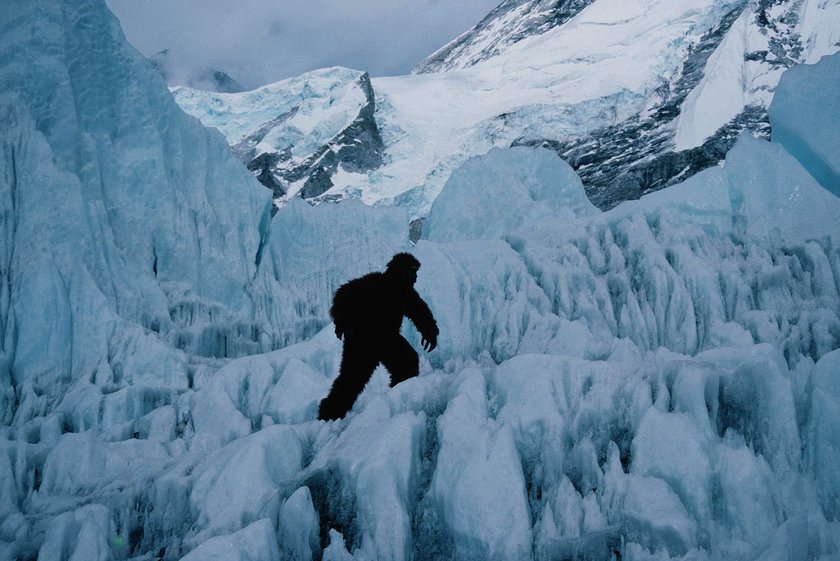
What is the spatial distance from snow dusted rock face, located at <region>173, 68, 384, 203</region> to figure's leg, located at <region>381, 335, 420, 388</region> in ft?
167

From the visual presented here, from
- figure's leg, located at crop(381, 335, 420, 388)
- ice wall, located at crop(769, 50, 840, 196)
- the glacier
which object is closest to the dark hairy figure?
figure's leg, located at crop(381, 335, 420, 388)

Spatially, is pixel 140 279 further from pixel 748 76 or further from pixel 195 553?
pixel 748 76

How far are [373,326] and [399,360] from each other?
349 millimetres

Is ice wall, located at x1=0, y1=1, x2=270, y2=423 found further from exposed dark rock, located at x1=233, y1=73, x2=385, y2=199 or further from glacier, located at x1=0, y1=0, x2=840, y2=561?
exposed dark rock, located at x1=233, y1=73, x2=385, y2=199

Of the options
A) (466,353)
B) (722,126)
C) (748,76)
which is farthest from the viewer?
(748,76)

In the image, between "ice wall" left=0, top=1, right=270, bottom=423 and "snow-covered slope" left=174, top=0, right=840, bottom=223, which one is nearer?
"ice wall" left=0, top=1, right=270, bottom=423

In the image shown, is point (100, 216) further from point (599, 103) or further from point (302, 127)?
point (599, 103)

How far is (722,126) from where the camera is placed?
1945 inches

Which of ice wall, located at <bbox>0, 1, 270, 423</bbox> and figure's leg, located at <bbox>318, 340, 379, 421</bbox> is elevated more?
ice wall, located at <bbox>0, 1, 270, 423</bbox>

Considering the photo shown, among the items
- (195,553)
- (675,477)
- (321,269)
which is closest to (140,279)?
(321,269)

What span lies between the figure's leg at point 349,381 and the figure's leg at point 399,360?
0.16m

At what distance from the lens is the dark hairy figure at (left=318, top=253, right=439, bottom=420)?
172 inches

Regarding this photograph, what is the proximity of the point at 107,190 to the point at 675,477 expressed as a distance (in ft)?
47.6

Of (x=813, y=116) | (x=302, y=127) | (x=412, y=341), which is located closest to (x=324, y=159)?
(x=302, y=127)
